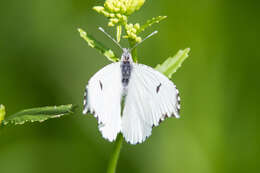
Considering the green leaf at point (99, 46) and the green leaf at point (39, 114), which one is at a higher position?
the green leaf at point (99, 46)

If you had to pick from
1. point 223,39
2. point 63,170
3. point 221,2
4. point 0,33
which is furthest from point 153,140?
point 0,33

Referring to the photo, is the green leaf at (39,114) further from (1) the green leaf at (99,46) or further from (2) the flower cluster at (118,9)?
(2) the flower cluster at (118,9)

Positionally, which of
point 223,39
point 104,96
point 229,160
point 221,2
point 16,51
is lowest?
point 229,160

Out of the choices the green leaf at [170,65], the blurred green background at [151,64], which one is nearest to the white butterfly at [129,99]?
the green leaf at [170,65]

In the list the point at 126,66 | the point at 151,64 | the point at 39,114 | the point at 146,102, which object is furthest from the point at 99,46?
the point at 151,64

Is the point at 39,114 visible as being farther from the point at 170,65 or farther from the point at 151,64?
the point at 151,64

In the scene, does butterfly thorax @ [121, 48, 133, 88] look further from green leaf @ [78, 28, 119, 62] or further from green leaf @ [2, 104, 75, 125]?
green leaf @ [2, 104, 75, 125]

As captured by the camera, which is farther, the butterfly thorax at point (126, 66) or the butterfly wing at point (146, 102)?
the butterfly thorax at point (126, 66)

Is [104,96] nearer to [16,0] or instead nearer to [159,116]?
[159,116]
